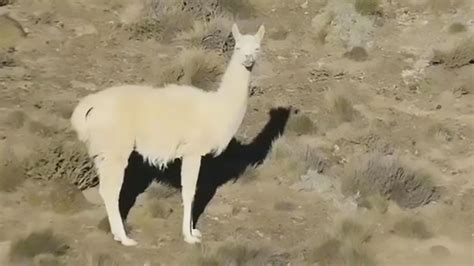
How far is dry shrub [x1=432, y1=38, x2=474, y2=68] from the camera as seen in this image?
16.0 metres

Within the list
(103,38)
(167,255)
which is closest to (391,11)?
(103,38)

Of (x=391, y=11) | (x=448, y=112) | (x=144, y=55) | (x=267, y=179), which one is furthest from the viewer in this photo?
(x=391, y=11)

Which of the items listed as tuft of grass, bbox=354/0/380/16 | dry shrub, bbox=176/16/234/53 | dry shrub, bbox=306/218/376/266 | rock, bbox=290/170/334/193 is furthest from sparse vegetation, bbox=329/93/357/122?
tuft of grass, bbox=354/0/380/16

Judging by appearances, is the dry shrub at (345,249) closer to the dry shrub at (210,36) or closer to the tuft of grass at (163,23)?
the dry shrub at (210,36)

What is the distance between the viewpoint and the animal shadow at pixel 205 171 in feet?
36.2

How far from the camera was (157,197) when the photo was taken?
10.9 meters

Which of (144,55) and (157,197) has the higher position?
(157,197)

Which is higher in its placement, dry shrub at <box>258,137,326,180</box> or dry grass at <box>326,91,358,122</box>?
dry shrub at <box>258,137,326,180</box>

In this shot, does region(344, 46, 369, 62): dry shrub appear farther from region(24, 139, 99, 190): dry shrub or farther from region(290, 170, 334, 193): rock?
region(24, 139, 99, 190): dry shrub

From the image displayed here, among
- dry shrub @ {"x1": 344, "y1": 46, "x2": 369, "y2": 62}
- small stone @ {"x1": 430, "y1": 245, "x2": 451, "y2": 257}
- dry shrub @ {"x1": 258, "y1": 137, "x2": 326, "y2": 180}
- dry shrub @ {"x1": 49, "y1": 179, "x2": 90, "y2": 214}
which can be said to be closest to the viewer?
small stone @ {"x1": 430, "y1": 245, "x2": 451, "y2": 257}

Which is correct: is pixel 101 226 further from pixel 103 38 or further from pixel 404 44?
pixel 404 44

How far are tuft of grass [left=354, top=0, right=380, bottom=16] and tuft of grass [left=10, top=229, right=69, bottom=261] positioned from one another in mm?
9742

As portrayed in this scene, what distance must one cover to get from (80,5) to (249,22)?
3.11 m

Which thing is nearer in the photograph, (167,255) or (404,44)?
(167,255)
